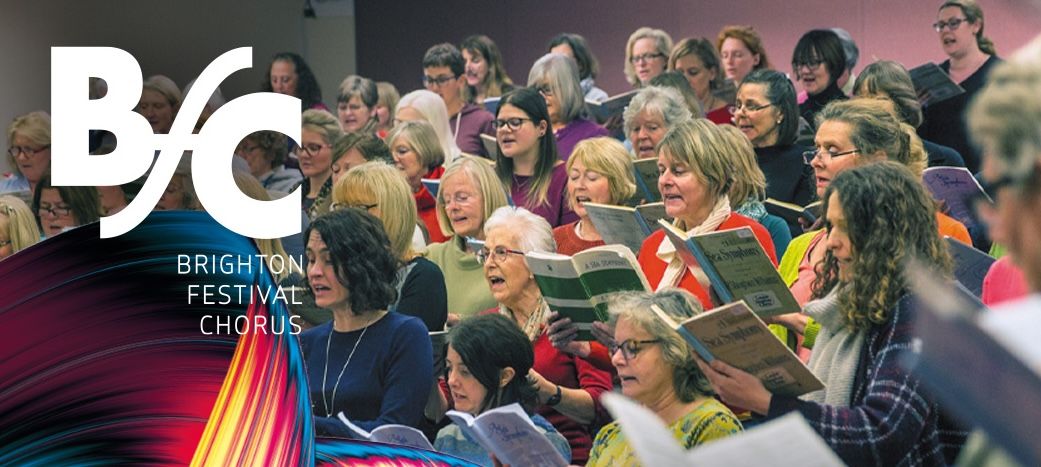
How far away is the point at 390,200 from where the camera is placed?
4.62 meters

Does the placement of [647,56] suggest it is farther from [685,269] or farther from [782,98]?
[685,269]

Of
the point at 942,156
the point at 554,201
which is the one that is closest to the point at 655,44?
the point at 554,201

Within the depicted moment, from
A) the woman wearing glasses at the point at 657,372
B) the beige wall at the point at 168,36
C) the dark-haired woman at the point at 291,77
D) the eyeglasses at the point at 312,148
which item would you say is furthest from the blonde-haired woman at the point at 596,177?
the beige wall at the point at 168,36

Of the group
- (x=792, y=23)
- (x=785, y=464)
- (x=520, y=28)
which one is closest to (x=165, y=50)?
(x=520, y=28)

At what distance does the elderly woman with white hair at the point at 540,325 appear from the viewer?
12.2ft

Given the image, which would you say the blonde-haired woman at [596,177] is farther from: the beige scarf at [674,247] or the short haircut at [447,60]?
the short haircut at [447,60]

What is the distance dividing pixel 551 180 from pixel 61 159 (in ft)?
6.53

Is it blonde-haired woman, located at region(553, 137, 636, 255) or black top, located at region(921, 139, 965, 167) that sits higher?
black top, located at region(921, 139, 965, 167)

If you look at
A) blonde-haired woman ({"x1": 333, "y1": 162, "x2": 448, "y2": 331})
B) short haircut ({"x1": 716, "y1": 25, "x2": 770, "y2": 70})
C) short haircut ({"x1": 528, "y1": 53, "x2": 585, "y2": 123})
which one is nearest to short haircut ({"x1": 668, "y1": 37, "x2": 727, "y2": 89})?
short haircut ({"x1": 716, "y1": 25, "x2": 770, "y2": 70})

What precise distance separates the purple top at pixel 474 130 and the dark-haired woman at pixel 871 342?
4035 mm

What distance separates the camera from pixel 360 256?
412cm

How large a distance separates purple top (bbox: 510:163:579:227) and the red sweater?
99 centimetres

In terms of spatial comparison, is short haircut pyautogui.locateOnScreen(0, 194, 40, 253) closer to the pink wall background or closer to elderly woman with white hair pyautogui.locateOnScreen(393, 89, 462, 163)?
elderly woman with white hair pyautogui.locateOnScreen(393, 89, 462, 163)

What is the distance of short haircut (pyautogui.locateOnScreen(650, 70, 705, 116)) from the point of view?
5629 millimetres
